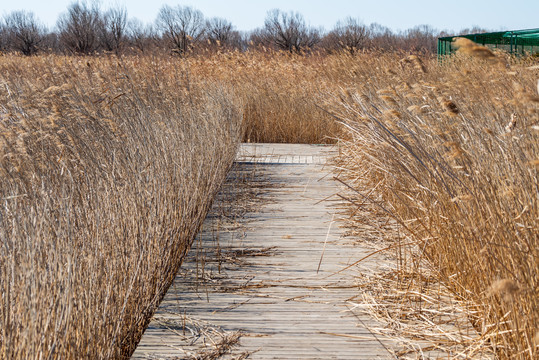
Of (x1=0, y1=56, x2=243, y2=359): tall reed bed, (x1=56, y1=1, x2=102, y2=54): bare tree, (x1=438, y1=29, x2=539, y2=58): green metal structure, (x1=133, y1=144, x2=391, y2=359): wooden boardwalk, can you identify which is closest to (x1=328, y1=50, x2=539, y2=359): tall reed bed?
(x1=133, y1=144, x2=391, y2=359): wooden boardwalk

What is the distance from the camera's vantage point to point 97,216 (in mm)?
2693

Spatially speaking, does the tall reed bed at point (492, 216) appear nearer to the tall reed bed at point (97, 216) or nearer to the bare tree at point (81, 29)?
the tall reed bed at point (97, 216)

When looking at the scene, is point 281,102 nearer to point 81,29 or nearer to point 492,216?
point 492,216

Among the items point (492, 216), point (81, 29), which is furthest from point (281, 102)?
point (81, 29)

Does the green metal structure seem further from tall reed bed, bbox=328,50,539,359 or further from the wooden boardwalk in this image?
tall reed bed, bbox=328,50,539,359

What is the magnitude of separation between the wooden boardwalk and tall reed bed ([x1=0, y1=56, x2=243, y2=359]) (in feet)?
0.56

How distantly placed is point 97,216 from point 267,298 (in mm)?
970

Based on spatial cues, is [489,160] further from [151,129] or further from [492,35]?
[492,35]


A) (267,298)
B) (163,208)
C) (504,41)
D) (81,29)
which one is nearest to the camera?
(267,298)

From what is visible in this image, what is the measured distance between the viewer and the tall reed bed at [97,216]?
6.81 ft

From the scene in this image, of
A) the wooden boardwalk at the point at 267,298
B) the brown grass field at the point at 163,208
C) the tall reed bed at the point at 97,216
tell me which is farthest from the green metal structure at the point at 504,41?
the wooden boardwalk at the point at 267,298

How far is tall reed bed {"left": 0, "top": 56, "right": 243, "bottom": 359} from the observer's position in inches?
81.7

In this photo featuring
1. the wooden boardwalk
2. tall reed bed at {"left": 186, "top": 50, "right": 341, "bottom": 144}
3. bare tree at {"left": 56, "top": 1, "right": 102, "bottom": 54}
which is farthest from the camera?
A: bare tree at {"left": 56, "top": 1, "right": 102, "bottom": 54}

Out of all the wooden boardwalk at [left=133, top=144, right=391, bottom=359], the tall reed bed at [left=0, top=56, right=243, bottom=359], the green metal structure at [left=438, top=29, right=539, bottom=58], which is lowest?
the wooden boardwalk at [left=133, top=144, right=391, bottom=359]
